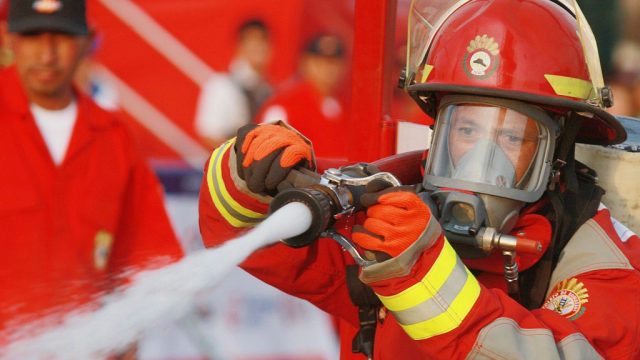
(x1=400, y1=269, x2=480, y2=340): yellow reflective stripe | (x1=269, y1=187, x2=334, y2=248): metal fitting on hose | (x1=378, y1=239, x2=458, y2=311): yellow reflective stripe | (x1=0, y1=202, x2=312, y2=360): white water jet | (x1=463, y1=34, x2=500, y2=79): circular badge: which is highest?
(x1=463, y1=34, x2=500, y2=79): circular badge

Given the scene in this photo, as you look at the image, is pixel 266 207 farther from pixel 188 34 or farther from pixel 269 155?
pixel 188 34

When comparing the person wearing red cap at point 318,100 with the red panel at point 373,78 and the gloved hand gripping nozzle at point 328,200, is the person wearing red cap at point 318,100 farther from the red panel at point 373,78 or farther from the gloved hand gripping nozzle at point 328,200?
the gloved hand gripping nozzle at point 328,200

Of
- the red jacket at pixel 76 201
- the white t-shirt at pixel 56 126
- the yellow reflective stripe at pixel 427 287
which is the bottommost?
the red jacket at pixel 76 201

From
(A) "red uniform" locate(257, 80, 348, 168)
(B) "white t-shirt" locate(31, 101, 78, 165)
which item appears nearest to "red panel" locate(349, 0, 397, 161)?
(B) "white t-shirt" locate(31, 101, 78, 165)

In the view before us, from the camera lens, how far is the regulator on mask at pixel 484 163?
251 cm

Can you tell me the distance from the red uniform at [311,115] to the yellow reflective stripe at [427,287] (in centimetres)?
464

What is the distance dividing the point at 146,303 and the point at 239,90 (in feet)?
18.2

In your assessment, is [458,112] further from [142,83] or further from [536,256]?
[142,83]

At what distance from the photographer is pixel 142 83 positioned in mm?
7410

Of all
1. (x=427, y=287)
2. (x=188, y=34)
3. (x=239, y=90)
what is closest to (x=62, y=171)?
(x=427, y=287)

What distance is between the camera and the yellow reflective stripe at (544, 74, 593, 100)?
2629 millimetres

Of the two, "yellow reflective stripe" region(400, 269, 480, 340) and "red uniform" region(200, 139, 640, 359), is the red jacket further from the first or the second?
"yellow reflective stripe" region(400, 269, 480, 340)

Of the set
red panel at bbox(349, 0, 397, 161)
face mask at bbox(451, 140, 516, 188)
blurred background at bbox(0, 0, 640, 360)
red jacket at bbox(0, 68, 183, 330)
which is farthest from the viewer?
blurred background at bbox(0, 0, 640, 360)

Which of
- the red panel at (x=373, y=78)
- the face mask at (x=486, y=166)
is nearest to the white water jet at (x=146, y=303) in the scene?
the face mask at (x=486, y=166)
